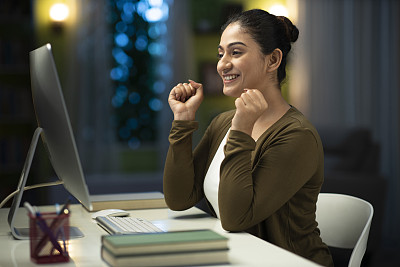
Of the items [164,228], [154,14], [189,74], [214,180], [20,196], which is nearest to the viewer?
[20,196]

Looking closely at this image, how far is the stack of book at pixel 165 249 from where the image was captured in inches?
45.8

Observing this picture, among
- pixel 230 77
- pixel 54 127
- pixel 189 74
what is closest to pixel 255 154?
Answer: pixel 230 77

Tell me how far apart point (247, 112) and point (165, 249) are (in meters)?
0.57

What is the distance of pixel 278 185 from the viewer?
5.24 ft

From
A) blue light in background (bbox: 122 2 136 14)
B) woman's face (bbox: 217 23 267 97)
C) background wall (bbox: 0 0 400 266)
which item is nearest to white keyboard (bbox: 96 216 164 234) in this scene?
woman's face (bbox: 217 23 267 97)

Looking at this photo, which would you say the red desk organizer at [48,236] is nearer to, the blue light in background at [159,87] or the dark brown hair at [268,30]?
the dark brown hair at [268,30]

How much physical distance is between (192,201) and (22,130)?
3756mm

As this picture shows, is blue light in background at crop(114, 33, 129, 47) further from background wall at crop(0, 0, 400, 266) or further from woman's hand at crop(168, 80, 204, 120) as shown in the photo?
woman's hand at crop(168, 80, 204, 120)

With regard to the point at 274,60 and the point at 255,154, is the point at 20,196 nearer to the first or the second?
the point at 255,154

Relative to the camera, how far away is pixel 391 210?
5262 mm

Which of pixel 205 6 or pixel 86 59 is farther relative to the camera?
pixel 205 6

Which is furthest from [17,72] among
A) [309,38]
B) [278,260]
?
[278,260]

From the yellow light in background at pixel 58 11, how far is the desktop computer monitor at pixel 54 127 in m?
3.83

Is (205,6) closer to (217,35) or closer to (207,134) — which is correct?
(217,35)
